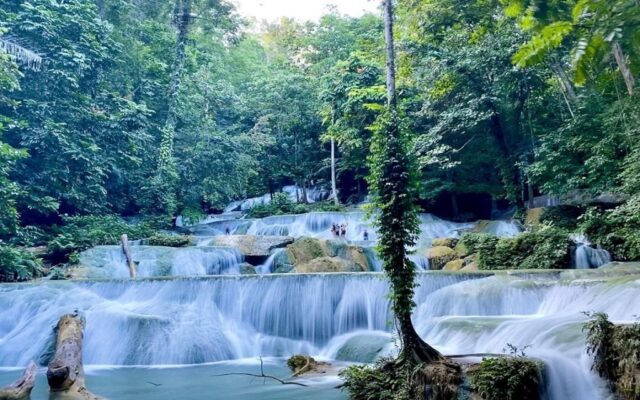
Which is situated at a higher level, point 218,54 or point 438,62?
point 218,54

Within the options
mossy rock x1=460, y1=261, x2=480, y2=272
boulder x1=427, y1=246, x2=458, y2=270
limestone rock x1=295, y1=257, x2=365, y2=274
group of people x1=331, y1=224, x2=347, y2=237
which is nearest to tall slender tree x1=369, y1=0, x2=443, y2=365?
mossy rock x1=460, y1=261, x2=480, y2=272

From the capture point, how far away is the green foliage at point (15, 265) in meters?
14.2

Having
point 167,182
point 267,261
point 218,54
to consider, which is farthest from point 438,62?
point 218,54

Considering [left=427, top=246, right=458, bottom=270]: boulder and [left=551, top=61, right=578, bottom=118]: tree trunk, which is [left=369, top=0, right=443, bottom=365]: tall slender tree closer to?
[left=427, top=246, right=458, bottom=270]: boulder

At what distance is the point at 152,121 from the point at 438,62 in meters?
14.7

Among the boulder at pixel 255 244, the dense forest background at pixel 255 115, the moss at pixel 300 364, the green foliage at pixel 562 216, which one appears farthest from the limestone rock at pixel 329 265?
the green foliage at pixel 562 216

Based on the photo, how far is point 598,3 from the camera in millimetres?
2395

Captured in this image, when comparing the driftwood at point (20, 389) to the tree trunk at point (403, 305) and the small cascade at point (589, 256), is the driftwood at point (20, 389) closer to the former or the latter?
the tree trunk at point (403, 305)

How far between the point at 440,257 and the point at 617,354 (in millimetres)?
11190

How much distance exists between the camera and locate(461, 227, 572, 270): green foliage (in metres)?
13.0

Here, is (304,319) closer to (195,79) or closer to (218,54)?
(195,79)

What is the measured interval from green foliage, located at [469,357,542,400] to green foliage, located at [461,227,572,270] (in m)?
8.78

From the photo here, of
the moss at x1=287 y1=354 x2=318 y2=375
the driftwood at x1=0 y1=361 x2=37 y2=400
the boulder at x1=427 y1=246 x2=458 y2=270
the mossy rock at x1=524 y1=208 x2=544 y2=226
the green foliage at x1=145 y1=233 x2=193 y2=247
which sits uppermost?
the mossy rock at x1=524 y1=208 x2=544 y2=226

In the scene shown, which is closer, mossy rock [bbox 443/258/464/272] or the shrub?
mossy rock [bbox 443/258/464/272]
